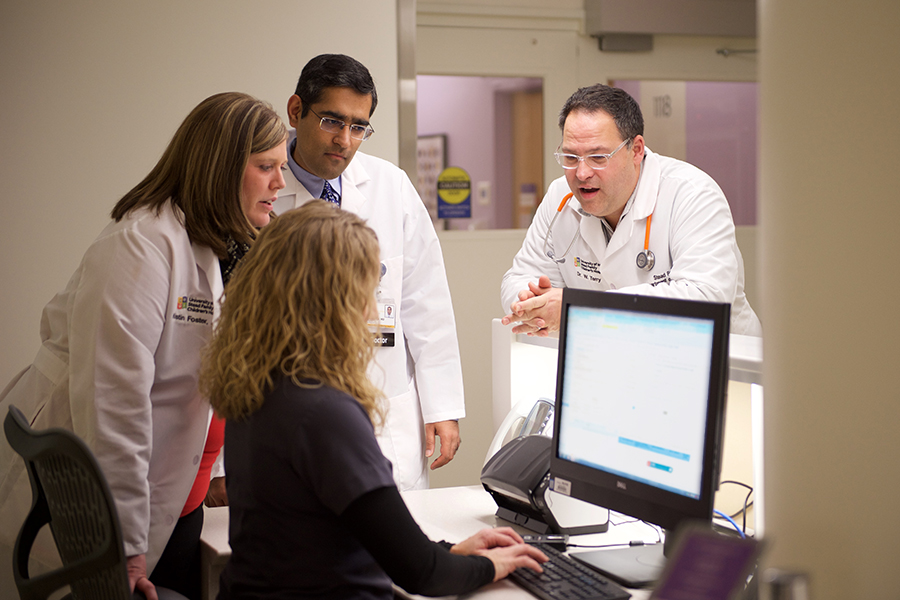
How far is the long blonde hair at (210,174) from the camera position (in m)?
1.46

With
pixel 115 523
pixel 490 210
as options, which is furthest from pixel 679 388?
pixel 490 210

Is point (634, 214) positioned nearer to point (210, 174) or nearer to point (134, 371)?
point (210, 174)

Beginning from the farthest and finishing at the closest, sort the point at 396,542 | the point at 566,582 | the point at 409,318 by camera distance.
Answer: the point at 409,318 < the point at 566,582 < the point at 396,542

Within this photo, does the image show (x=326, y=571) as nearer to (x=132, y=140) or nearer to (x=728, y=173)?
(x=132, y=140)

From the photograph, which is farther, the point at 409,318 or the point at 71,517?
the point at 409,318

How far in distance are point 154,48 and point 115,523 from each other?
171 centimetres

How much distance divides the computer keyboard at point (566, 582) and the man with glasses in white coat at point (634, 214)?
0.71 metres

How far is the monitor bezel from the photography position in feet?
3.53

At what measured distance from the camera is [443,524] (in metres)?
1.48

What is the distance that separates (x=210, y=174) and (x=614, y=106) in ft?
3.57

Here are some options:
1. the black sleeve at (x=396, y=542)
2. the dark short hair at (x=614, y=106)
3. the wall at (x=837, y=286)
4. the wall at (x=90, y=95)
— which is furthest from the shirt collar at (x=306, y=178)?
the wall at (x=837, y=286)

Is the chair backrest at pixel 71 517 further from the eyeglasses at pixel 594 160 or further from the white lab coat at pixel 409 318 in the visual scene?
the eyeglasses at pixel 594 160

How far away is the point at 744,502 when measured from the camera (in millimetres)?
1462

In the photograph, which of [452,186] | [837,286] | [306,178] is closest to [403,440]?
[306,178]
